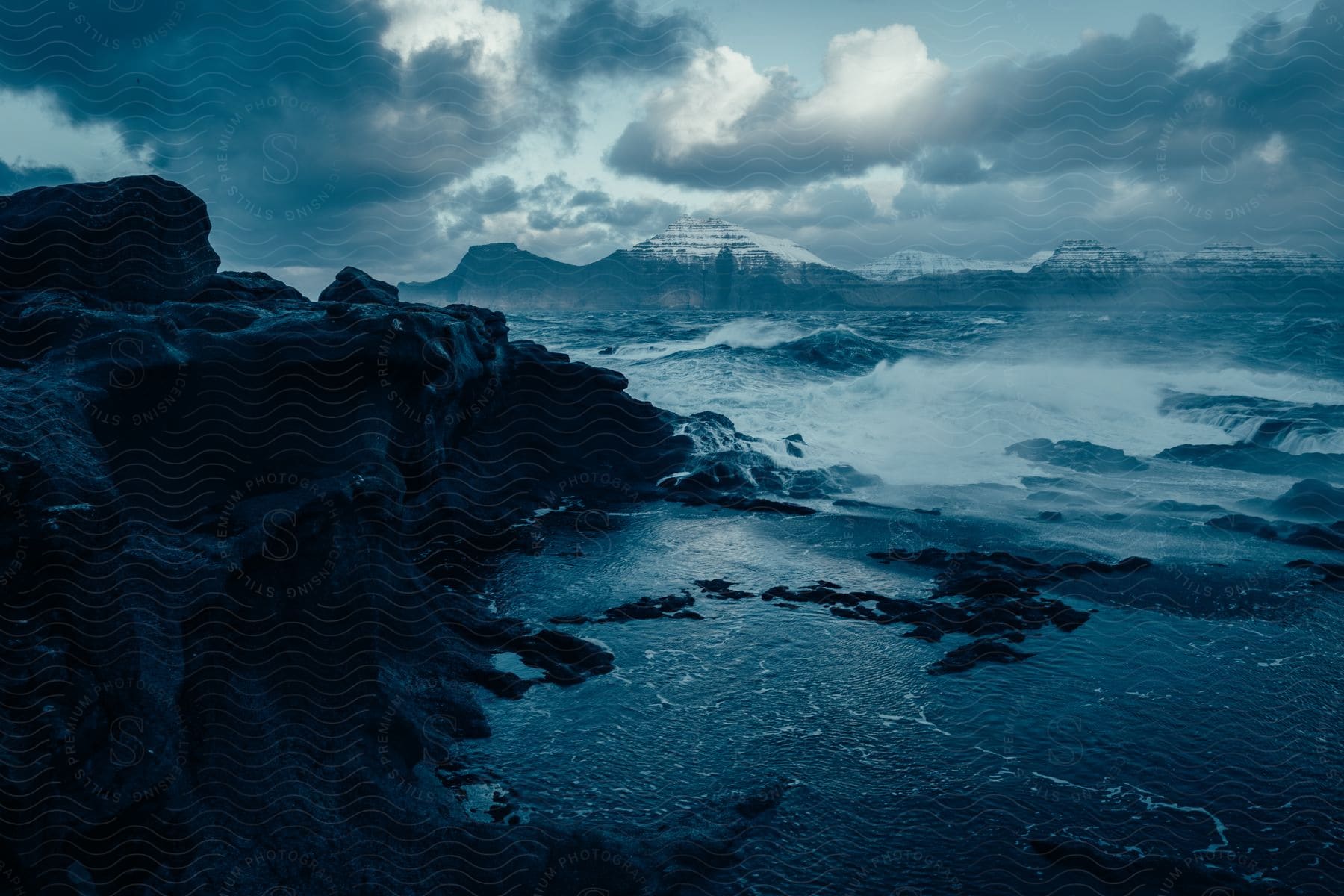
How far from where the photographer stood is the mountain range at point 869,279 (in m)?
120

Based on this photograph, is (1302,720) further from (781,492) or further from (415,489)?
(415,489)

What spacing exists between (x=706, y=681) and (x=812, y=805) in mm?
2869

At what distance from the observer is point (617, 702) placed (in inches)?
395

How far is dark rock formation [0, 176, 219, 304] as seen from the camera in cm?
1200

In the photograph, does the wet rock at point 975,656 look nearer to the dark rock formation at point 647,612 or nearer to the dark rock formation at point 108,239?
the dark rock formation at point 647,612

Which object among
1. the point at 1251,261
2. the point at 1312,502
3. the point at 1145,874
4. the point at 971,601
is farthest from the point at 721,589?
the point at 1251,261

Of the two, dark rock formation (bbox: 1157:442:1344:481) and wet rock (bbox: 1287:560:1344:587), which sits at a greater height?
dark rock formation (bbox: 1157:442:1344:481)

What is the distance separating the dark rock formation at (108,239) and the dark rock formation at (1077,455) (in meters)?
24.2

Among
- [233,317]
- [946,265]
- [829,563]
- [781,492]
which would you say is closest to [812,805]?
[829,563]

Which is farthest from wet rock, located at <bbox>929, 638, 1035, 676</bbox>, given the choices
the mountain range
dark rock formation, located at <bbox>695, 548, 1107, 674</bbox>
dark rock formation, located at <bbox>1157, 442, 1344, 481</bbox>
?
the mountain range

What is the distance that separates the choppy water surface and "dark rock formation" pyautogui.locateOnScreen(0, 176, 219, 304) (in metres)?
8.29

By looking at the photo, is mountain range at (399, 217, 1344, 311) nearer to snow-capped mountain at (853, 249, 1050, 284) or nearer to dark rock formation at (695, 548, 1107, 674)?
snow-capped mountain at (853, 249, 1050, 284)

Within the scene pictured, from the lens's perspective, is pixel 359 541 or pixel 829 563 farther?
pixel 829 563

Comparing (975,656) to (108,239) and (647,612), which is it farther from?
(108,239)
